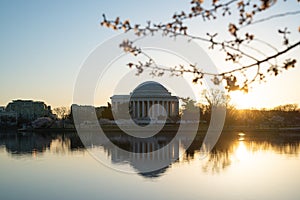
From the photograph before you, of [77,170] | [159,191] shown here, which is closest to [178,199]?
[159,191]

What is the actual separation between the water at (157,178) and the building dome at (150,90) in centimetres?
4137

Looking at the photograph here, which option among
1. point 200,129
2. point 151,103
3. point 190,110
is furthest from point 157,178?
point 151,103

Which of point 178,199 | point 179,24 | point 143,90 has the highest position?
point 143,90

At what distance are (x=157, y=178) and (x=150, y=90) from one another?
4814 cm

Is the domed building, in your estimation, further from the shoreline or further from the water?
the water

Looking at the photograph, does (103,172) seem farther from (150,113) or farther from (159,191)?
(150,113)

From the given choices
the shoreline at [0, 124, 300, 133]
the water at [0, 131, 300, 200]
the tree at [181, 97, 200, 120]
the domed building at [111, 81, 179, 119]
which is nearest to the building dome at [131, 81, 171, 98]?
the domed building at [111, 81, 179, 119]

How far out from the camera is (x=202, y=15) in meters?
2.76

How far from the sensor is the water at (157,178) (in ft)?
33.8

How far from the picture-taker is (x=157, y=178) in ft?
40.6

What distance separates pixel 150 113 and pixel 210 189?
48.0m

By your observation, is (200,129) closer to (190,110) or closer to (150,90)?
(190,110)

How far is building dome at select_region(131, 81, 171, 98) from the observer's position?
5967cm

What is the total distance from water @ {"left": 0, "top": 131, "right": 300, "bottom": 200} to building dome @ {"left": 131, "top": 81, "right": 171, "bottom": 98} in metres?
41.4
